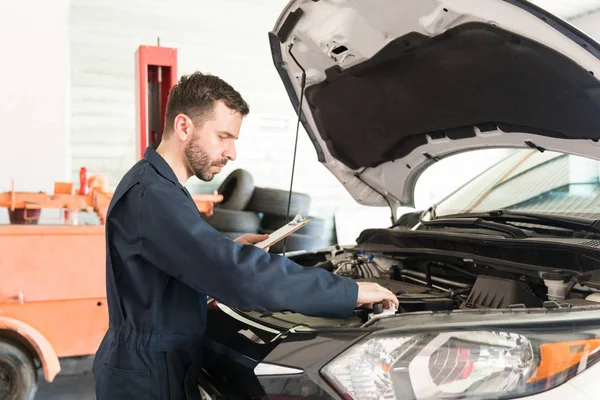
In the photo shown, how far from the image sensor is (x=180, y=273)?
1.24 meters

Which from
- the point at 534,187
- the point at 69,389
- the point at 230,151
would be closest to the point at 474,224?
the point at 534,187

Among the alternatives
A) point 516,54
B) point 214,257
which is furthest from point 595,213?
point 214,257

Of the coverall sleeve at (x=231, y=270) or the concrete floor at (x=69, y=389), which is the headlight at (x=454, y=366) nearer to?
the coverall sleeve at (x=231, y=270)

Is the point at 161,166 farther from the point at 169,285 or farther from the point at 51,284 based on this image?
the point at 51,284

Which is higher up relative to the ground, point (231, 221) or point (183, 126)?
point (183, 126)

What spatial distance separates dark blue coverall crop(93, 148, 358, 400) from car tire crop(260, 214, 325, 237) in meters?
4.10

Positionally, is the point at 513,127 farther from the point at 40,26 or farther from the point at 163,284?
the point at 40,26

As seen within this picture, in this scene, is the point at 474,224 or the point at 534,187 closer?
the point at 474,224

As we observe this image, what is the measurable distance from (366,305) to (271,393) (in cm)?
34

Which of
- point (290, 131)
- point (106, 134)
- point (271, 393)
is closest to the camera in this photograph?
point (271, 393)

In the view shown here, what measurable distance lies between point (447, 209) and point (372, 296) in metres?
1.23

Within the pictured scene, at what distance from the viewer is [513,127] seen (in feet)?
6.57

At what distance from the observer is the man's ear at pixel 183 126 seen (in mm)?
1455

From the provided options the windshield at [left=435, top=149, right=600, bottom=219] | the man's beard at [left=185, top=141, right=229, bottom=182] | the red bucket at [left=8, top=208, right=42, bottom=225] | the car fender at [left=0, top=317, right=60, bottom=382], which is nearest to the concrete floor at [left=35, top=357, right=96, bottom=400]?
the car fender at [left=0, top=317, right=60, bottom=382]
